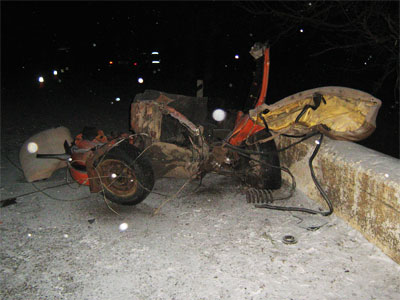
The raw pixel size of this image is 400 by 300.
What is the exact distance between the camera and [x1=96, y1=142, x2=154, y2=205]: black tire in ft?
14.5

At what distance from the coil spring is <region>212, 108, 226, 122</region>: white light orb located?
4.64 feet

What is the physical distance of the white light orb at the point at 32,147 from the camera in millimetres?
5559

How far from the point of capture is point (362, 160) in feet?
11.6

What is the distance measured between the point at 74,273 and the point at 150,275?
2.40 feet

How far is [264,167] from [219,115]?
4.21 ft

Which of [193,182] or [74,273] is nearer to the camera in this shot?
[74,273]

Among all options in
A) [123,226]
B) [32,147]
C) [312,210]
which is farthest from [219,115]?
[32,147]

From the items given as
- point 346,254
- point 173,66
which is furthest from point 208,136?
point 173,66

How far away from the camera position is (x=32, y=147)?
18.3 feet

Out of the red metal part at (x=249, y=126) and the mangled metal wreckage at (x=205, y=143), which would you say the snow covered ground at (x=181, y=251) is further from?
the red metal part at (x=249, y=126)

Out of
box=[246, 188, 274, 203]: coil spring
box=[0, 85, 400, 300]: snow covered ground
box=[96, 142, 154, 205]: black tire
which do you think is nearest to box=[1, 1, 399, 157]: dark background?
box=[246, 188, 274, 203]: coil spring

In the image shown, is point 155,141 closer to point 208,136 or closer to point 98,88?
point 208,136

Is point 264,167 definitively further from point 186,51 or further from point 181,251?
point 186,51

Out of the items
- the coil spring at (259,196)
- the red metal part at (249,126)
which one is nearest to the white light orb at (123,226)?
the coil spring at (259,196)
